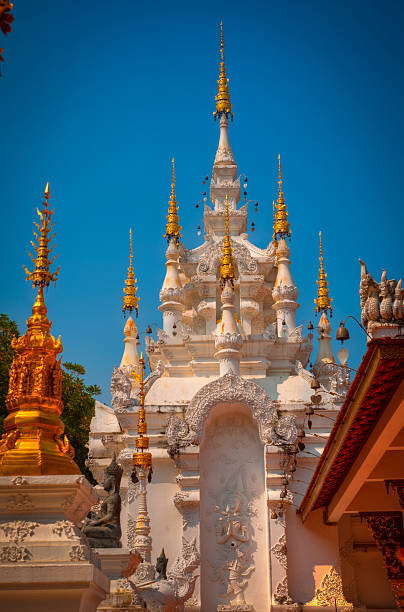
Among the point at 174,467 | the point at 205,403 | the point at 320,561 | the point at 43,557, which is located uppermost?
the point at 205,403

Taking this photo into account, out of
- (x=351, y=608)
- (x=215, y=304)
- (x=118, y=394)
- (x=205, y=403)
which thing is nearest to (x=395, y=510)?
(x=351, y=608)

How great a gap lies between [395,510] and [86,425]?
66.7 feet

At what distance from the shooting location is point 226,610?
2173 centimetres

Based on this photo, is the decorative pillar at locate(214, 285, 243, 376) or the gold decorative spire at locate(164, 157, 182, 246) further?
the gold decorative spire at locate(164, 157, 182, 246)

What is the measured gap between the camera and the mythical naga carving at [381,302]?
8.41m

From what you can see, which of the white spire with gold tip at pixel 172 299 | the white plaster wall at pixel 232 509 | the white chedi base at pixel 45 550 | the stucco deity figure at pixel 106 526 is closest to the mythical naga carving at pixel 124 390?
the white spire with gold tip at pixel 172 299

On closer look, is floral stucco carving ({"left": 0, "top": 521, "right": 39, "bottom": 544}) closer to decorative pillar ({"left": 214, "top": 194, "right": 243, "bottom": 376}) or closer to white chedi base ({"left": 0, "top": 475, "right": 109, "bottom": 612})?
white chedi base ({"left": 0, "top": 475, "right": 109, "bottom": 612})

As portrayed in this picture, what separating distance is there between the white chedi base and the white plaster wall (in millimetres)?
14630

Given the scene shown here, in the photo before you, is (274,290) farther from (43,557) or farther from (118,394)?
(43,557)

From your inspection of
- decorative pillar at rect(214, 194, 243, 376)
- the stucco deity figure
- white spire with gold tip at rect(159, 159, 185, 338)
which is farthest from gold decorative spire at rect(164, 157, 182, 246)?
the stucco deity figure

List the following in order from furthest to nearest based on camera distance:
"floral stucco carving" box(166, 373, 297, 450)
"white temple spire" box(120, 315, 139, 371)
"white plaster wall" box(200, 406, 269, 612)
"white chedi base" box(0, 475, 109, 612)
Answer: "white temple spire" box(120, 315, 139, 371)
"floral stucco carving" box(166, 373, 297, 450)
"white plaster wall" box(200, 406, 269, 612)
"white chedi base" box(0, 475, 109, 612)

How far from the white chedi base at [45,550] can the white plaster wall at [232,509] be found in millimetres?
14630

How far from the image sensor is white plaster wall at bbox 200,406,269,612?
882 inches

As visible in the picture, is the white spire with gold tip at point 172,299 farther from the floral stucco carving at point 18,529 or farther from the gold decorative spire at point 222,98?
the floral stucco carving at point 18,529
